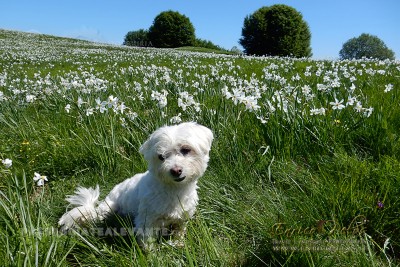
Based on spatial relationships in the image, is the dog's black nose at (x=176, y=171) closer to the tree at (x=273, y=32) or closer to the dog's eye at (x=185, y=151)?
the dog's eye at (x=185, y=151)

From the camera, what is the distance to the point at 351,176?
3.08 m

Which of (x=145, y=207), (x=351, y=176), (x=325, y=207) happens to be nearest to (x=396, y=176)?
(x=351, y=176)

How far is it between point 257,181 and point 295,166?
0.46 meters

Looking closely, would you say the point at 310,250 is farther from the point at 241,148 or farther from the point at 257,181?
the point at 241,148

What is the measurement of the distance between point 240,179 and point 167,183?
36.2 inches

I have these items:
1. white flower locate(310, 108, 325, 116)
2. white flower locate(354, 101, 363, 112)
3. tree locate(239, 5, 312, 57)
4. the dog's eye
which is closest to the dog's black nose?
the dog's eye

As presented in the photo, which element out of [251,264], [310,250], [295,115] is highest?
[295,115]

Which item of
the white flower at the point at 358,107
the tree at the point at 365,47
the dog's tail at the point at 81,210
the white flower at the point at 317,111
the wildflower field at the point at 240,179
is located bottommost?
the dog's tail at the point at 81,210

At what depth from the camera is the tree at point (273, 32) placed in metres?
64.4

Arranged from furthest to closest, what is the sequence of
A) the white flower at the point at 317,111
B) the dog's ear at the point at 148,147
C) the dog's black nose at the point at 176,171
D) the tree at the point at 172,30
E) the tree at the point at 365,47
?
the tree at the point at 365,47 < the tree at the point at 172,30 < the white flower at the point at 317,111 < the dog's ear at the point at 148,147 < the dog's black nose at the point at 176,171

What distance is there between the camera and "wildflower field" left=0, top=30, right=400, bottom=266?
246cm

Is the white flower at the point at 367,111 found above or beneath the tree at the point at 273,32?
beneath

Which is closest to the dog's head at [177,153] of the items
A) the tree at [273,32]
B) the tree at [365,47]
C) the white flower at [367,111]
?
the white flower at [367,111]

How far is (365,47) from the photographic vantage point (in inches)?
3910
